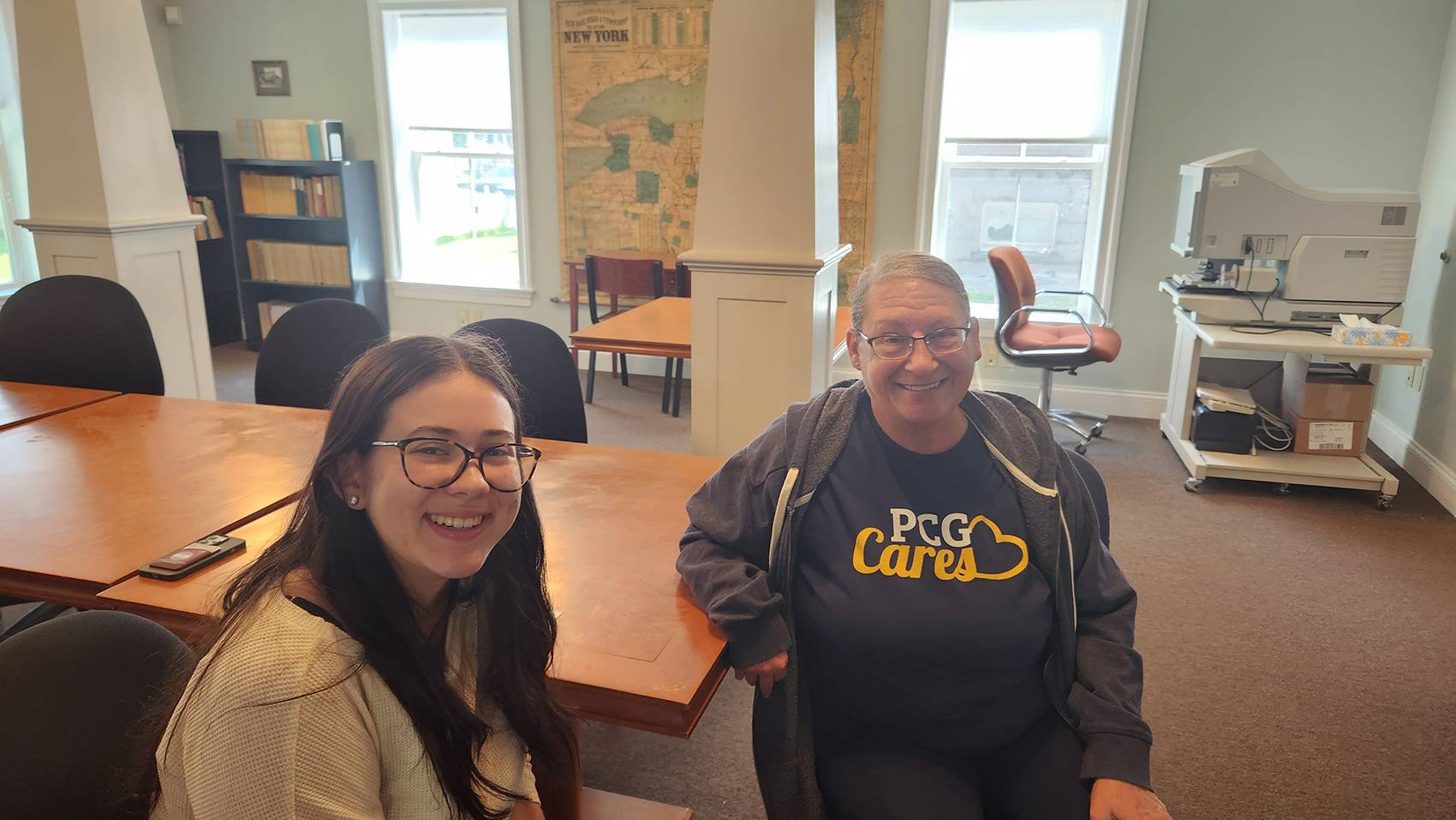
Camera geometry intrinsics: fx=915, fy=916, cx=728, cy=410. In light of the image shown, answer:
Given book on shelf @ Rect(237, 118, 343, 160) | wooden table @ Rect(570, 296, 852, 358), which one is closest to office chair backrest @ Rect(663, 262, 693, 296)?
wooden table @ Rect(570, 296, 852, 358)

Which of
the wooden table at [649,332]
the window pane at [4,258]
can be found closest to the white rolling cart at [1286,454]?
the wooden table at [649,332]

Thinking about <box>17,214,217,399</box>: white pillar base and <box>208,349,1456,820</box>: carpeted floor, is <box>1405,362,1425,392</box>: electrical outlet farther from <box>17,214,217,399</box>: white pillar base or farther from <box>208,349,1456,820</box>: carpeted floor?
<box>17,214,217,399</box>: white pillar base

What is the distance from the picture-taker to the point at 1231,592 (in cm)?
301

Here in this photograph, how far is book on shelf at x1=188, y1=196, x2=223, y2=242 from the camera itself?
6098mm

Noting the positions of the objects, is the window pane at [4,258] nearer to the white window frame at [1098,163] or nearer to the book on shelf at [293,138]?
the book on shelf at [293,138]

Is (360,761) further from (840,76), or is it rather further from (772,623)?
(840,76)

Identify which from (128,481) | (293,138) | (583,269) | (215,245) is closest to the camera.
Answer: (128,481)

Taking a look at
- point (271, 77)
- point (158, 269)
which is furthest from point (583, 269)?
point (271, 77)

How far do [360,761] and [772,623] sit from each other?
64 centimetres

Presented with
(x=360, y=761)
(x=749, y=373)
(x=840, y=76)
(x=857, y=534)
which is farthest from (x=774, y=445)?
(x=840, y=76)

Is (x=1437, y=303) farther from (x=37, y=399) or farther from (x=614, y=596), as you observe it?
(x=37, y=399)

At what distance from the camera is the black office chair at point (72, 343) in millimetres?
2658

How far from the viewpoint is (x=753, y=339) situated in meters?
2.43

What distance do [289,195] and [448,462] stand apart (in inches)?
225
